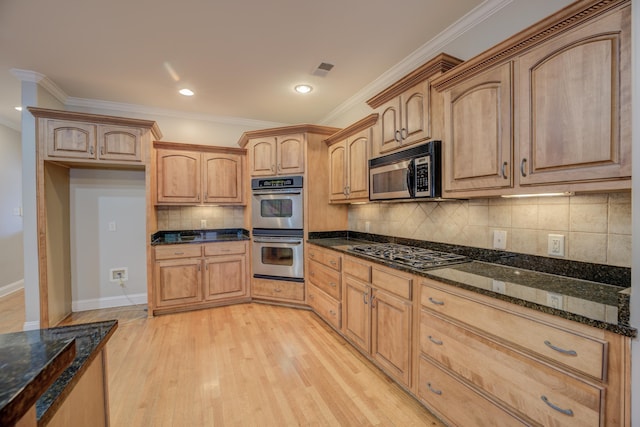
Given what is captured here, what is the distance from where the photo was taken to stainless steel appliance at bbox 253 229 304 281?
3498 mm

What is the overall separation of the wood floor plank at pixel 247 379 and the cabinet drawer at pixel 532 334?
77 centimetres

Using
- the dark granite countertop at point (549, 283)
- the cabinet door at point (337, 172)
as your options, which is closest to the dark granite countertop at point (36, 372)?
the dark granite countertop at point (549, 283)

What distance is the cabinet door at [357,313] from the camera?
2.29 m

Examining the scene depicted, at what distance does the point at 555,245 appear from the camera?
162cm

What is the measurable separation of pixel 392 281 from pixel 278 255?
1.92 meters

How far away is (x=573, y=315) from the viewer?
1057 mm

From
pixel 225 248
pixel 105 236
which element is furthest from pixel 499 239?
pixel 105 236

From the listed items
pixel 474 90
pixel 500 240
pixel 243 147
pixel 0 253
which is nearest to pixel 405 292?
pixel 500 240

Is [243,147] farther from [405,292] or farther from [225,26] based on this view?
[405,292]

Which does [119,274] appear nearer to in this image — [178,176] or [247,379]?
[178,176]

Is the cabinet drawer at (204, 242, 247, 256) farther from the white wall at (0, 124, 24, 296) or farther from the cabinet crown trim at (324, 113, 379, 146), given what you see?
the white wall at (0, 124, 24, 296)

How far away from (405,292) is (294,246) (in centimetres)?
185

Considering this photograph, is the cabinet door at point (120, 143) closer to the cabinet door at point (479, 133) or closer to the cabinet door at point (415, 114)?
the cabinet door at point (415, 114)

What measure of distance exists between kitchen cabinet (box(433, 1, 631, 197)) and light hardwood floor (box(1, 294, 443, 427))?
1511 mm
